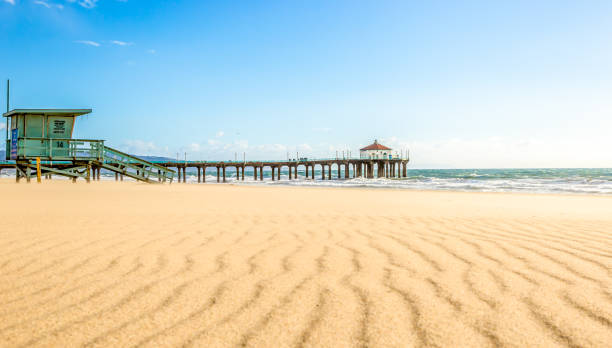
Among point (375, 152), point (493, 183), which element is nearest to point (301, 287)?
point (493, 183)

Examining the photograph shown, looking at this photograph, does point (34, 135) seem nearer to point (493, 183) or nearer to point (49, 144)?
point (49, 144)

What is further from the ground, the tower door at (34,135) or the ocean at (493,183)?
the tower door at (34,135)

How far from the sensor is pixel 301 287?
2.75 meters

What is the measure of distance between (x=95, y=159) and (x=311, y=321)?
2119 cm

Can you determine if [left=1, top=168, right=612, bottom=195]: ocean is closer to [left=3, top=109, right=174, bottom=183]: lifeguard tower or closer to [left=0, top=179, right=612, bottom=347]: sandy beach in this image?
[left=3, top=109, right=174, bottom=183]: lifeguard tower

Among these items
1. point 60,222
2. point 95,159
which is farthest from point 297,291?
point 95,159

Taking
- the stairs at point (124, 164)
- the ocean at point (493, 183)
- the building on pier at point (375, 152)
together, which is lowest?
the ocean at point (493, 183)

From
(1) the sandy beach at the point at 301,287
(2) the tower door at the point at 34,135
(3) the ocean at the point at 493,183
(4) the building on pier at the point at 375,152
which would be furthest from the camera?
(4) the building on pier at the point at 375,152

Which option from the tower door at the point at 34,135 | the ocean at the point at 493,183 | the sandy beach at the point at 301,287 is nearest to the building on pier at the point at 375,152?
the ocean at the point at 493,183

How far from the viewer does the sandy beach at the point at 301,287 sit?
2.04 meters

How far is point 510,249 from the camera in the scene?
4.02 metres

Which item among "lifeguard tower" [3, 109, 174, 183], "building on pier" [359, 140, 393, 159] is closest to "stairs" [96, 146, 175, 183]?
"lifeguard tower" [3, 109, 174, 183]

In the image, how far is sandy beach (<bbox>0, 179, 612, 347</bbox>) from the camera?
6.70 ft

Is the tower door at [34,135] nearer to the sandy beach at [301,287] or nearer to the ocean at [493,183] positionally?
the ocean at [493,183]
